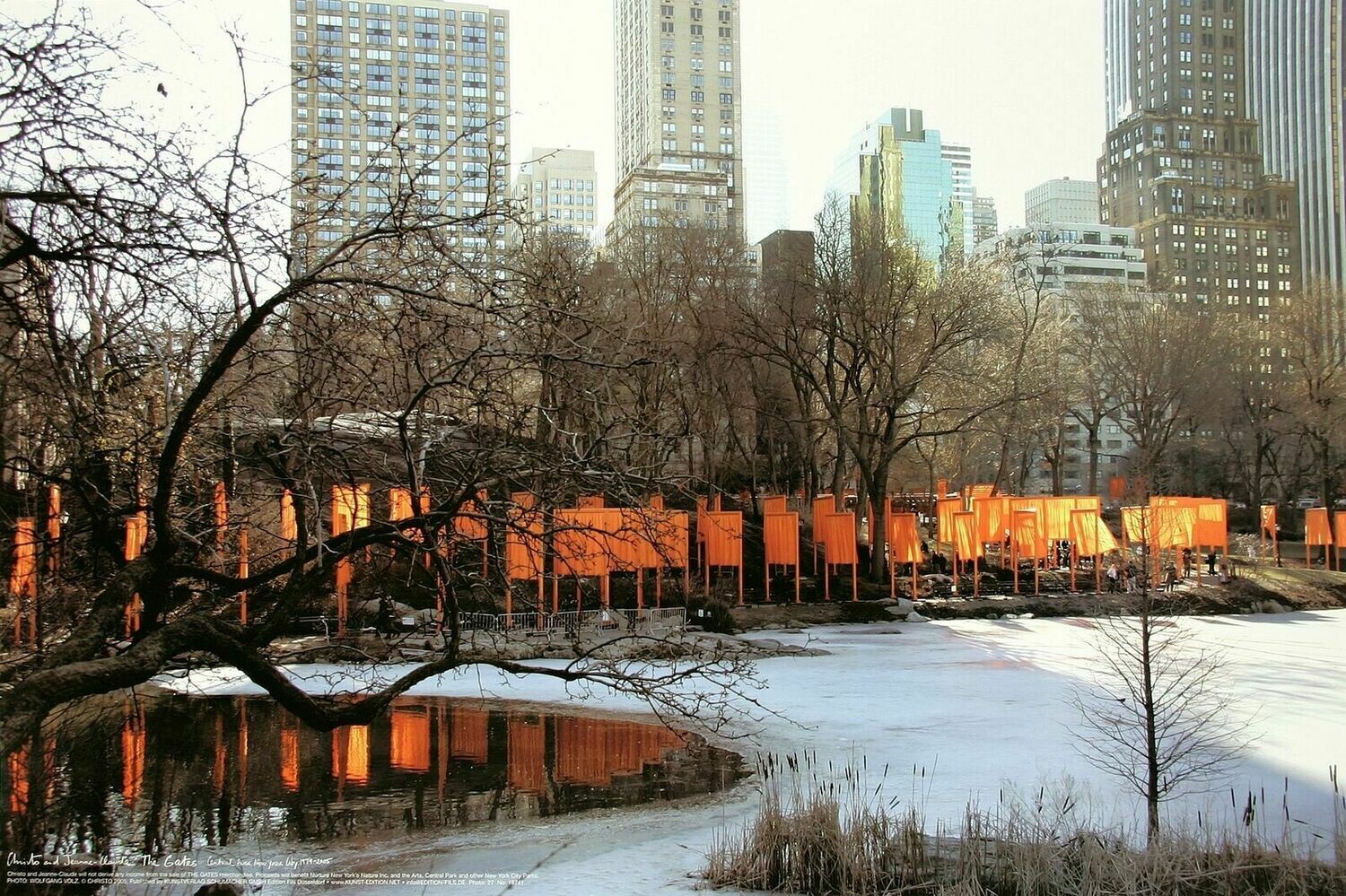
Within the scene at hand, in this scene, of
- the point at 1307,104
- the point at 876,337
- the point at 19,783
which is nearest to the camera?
the point at 19,783

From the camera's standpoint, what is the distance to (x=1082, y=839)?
8273 mm

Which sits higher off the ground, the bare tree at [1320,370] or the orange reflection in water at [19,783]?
the bare tree at [1320,370]

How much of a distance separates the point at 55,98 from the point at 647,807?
26.3ft

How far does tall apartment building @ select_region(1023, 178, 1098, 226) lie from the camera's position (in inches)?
6885

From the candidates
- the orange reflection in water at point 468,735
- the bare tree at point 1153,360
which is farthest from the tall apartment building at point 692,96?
the orange reflection in water at point 468,735

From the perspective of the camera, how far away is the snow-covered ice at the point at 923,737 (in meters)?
9.29

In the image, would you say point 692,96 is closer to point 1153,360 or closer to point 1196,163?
point 1196,163

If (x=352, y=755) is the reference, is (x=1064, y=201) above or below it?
above

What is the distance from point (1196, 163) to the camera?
493 ft

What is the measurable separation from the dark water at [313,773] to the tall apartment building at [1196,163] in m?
128

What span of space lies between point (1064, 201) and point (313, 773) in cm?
18117

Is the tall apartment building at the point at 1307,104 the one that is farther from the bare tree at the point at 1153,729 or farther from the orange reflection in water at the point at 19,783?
the orange reflection in water at the point at 19,783

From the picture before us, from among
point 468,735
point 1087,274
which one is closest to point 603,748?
point 468,735

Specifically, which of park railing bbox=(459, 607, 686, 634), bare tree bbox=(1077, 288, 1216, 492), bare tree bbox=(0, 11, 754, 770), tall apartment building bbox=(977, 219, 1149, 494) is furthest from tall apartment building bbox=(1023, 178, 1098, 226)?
bare tree bbox=(0, 11, 754, 770)
